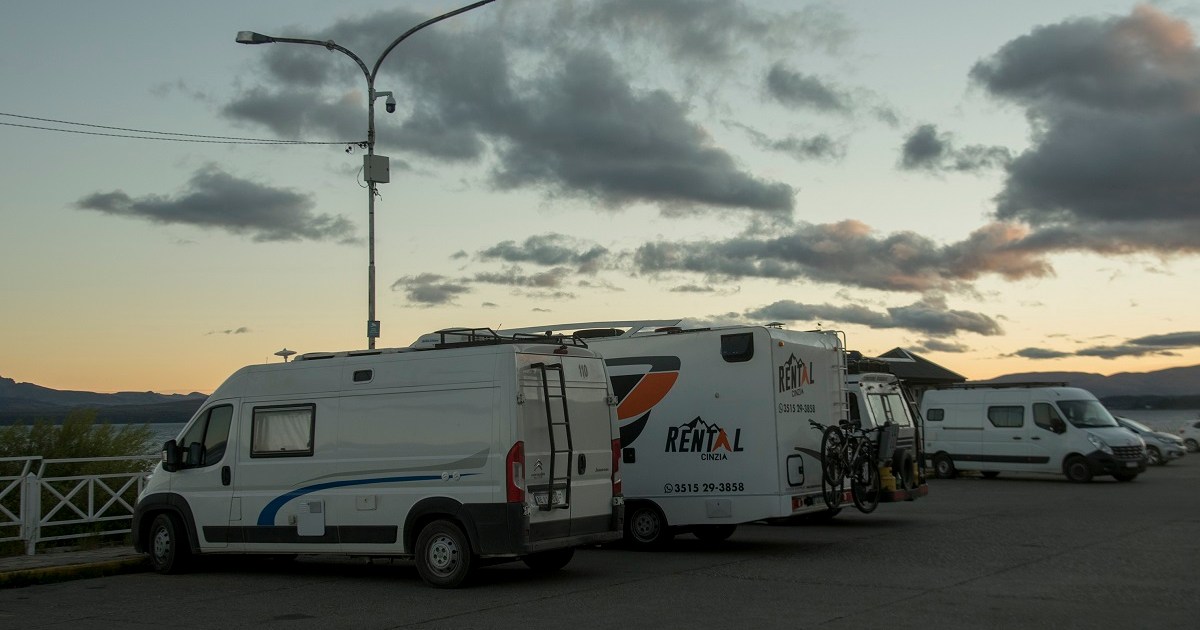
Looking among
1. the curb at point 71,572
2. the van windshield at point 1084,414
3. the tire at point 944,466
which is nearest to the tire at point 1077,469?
the van windshield at point 1084,414

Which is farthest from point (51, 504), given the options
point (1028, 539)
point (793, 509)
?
point (1028, 539)

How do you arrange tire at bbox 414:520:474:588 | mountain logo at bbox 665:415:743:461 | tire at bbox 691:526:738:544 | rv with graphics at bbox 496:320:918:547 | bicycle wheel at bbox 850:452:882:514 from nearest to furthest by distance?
tire at bbox 414:520:474:588, rv with graphics at bbox 496:320:918:547, mountain logo at bbox 665:415:743:461, bicycle wheel at bbox 850:452:882:514, tire at bbox 691:526:738:544

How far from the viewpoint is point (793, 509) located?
1434 cm

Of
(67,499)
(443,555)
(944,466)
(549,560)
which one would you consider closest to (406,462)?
(443,555)

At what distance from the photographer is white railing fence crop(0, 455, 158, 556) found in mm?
14688

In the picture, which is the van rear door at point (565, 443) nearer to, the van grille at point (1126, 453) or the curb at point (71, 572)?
the curb at point (71, 572)

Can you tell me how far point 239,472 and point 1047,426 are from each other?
68.8 feet

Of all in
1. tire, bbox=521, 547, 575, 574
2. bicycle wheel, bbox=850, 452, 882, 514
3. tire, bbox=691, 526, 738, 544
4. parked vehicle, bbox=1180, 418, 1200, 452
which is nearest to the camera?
tire, bbox=521, 547, 575, 574

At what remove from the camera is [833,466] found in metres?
15.2

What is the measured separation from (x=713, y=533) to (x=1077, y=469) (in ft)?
49.6

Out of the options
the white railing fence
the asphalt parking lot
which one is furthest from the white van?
the white railing fence

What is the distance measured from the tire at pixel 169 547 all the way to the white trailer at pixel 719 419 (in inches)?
197

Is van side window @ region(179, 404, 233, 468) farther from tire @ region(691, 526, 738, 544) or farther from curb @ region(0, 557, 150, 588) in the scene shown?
tire @ region(691, 526, 738, 544)

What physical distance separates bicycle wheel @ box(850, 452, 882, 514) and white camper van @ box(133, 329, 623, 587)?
4.08 m
